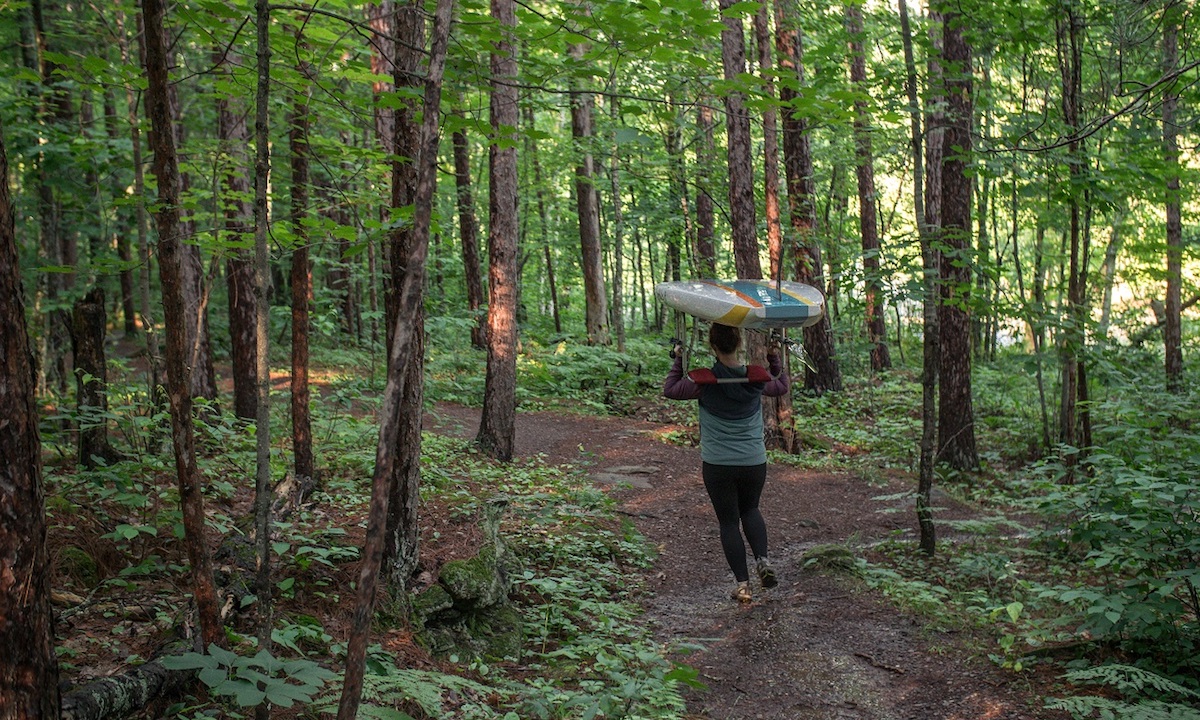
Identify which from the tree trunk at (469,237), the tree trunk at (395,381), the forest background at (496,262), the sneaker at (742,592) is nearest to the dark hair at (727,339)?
the forest background at (496,262)

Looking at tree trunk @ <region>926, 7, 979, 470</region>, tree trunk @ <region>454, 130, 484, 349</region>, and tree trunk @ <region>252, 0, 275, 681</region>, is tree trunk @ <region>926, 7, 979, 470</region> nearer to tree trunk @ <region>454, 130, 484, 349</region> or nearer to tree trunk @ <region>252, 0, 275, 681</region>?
tree trunk @ <region>252, 0, 275, 681</region>

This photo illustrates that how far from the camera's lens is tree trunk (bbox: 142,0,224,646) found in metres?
3.33

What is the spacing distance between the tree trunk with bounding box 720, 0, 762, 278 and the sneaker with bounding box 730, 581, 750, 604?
6.30 metres

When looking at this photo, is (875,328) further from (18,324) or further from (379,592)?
(18,324)

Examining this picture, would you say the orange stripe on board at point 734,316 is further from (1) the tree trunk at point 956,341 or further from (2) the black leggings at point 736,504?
Answer: (1) the tree trunk at point 956,341

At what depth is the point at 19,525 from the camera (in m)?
2.33

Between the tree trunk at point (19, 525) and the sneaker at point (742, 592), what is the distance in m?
4.95

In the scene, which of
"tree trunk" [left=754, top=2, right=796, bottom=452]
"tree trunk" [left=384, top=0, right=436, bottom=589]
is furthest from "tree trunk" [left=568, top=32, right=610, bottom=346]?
"tree trunk" [left=384, top=0, right=436, bottom=589]

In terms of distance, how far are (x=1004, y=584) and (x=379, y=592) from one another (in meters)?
5.24

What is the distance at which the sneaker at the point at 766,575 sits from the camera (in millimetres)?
6520

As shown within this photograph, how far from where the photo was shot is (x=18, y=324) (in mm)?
2387

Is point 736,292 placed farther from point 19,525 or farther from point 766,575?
point 19,525

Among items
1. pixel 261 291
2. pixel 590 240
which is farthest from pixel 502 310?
pixel 590 240

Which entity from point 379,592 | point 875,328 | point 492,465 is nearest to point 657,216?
point 875,328
